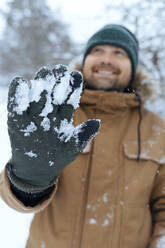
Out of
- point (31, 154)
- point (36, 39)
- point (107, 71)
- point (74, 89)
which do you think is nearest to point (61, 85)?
point (74, 89)

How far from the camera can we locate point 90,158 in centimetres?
113

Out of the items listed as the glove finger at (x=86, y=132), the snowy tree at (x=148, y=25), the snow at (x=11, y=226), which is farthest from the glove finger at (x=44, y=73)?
the snowy tree at (x=148, y=25)

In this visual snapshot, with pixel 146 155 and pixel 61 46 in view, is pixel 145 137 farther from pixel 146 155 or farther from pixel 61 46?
pixel 61 46

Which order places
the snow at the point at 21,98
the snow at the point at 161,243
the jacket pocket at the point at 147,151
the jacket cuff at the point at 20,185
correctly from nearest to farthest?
1. the snow at the point at 21,98
2. the jacket cuff at the point at 20,185
3. the snow at the point at 161,243
4. the jacket pocket at the point at 147,151

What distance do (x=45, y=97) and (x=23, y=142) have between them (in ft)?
0.60

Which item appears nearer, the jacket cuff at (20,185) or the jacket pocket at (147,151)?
the jacket cuff at (20,185)

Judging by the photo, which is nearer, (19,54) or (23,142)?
(23,142)

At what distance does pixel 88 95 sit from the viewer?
1.20m

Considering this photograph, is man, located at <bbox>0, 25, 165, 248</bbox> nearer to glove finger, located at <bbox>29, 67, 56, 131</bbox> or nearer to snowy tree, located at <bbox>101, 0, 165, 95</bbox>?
glove finger, located at <bbox>29, 67, 56, 131</bbox>

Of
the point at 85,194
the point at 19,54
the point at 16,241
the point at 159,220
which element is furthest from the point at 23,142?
the point at 19,54

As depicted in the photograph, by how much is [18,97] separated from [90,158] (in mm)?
610

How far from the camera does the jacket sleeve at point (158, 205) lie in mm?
1067

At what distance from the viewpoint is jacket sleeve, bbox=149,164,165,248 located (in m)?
1.07

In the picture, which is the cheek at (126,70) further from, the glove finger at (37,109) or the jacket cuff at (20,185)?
the jacket cuff at (20,185)
